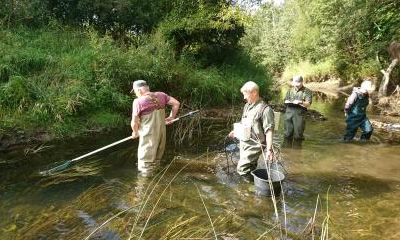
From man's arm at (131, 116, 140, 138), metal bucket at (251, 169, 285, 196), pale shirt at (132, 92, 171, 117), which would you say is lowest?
metal bucket at (251, 169, 285, 196)

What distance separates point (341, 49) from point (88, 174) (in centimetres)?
2367

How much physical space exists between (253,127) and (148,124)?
175 cm

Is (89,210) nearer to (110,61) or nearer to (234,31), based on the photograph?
(110,61)

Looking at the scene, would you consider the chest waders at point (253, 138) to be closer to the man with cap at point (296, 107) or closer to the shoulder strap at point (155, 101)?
the shoulder strap at point (155, 101)

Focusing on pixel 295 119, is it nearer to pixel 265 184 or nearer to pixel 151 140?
pixel 265 184

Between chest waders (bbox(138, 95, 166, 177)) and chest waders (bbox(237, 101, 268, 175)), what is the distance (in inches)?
56.3

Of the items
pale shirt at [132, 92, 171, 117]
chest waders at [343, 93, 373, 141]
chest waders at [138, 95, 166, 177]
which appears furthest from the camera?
chest waders at [343, 93, 373, 141]

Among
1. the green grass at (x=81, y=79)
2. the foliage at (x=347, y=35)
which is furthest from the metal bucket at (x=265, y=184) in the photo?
the foliage at (x=347, y=35)

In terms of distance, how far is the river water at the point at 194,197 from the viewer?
5.01m

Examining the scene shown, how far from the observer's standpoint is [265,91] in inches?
652

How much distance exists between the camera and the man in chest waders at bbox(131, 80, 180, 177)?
6652 millimetres

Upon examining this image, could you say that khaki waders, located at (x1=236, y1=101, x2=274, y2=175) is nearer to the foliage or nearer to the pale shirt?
the pale shirt

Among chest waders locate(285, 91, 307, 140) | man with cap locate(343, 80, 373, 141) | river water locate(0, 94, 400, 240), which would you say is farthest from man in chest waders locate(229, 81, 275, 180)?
man with cap locate(343, 80, 373, 141)

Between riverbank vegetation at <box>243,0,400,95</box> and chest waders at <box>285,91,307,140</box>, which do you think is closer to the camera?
chest waders at <box>285,91,307,140</box>
